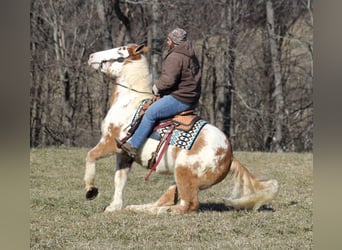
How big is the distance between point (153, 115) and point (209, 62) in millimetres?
9801

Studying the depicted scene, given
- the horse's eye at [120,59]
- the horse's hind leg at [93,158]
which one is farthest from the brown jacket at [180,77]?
the horse's hind leg at [93,158]

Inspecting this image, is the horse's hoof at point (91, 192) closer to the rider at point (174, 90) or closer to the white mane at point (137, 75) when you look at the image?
the rider at point (174, 90)

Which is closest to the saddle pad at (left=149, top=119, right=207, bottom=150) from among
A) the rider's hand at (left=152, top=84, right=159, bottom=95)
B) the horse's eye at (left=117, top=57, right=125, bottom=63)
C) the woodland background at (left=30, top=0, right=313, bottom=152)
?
the rider's hand at (left=152, top=84, right=159, bottom=95)

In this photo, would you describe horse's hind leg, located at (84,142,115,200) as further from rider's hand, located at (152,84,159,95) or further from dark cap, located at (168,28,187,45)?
dark cap, located at (168,28,187,45)

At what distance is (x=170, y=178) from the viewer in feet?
26.4

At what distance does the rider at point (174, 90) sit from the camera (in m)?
5.14

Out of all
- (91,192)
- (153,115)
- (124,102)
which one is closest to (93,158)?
(91,192)

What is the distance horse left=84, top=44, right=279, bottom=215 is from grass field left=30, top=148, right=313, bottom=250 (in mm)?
159

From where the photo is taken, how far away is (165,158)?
5195 millimetres

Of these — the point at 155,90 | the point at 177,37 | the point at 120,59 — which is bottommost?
the point at 155,90

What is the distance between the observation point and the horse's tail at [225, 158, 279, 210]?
17.7 ft

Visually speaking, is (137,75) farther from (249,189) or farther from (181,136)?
(249,189)
